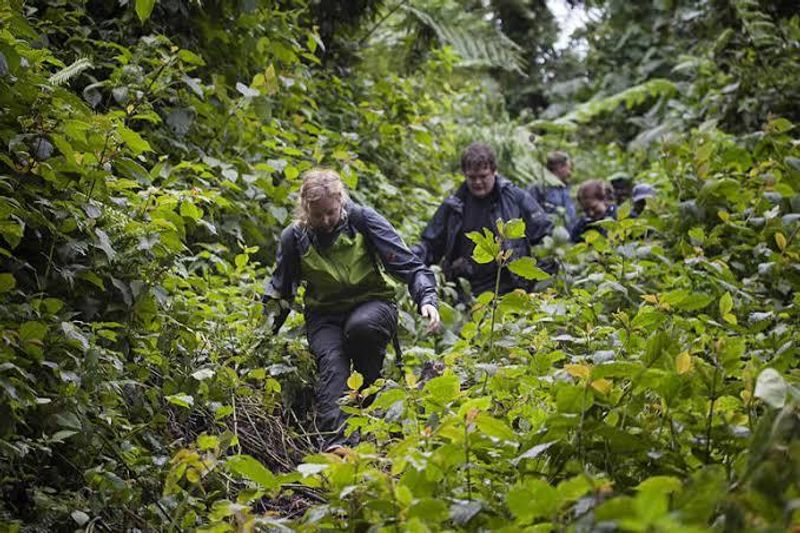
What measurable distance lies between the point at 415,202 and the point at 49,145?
5035 millimetres

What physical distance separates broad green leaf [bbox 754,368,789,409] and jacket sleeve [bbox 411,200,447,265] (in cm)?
462

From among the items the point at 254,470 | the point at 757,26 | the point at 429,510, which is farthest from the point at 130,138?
the point at 757,26

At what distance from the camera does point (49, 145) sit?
11.8 feet

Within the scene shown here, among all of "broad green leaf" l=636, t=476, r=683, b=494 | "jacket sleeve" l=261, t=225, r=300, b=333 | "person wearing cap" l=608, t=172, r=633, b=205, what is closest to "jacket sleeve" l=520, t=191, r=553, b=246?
"jacket sleeve" l=261, t=225, r=300, b=333

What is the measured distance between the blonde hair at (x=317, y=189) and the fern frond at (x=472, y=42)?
532 cm

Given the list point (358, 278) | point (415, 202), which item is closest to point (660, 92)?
point (415, 202)

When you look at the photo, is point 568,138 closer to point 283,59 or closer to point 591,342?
point 283,59

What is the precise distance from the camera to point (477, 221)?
662 cm

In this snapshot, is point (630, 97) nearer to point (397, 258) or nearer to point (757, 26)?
point (757, 26)

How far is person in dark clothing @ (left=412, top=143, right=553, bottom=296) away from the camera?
6586mm

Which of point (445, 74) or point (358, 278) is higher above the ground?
point (445, 74)

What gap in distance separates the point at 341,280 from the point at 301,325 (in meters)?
0.64

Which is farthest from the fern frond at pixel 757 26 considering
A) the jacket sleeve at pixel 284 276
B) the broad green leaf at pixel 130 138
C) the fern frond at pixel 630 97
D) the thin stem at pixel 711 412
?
the thin stem at pixel 711 412

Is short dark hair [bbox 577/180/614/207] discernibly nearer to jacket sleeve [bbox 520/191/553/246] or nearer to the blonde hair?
jacket sleeve [bbox 520/191/553/246]
